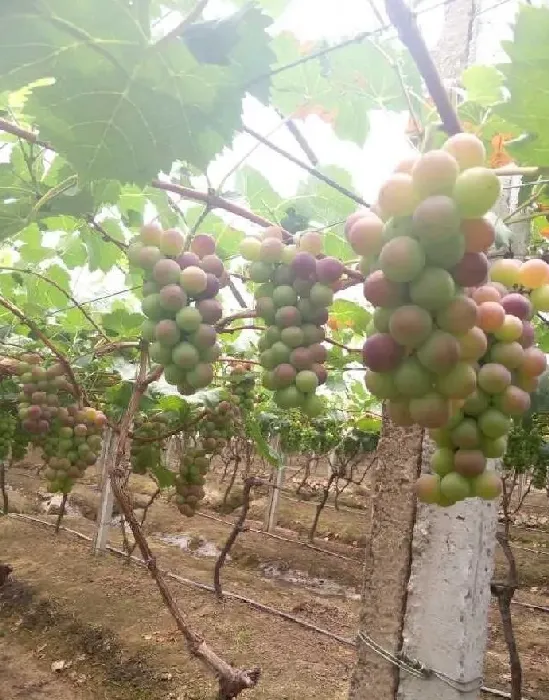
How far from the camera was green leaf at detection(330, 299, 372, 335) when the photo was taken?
2307mm

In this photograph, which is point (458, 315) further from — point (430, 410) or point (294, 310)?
point (294, 310)

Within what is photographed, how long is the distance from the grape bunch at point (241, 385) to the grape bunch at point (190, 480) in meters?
0.99

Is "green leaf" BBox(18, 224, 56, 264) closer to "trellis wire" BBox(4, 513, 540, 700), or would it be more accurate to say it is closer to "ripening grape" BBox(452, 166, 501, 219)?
"trellis wire" BBox(4, 513, 540, 700)

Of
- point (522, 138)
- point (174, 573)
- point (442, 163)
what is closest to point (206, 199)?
point (522, 138)

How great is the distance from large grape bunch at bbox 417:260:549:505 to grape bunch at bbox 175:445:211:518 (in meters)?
4.91

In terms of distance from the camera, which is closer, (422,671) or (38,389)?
(422,671)

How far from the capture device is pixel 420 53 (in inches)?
32.2

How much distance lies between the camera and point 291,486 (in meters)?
19.0

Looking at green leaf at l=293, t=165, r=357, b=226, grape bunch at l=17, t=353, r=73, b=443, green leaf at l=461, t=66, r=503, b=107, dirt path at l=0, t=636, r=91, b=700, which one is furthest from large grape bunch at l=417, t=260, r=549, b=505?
dirt path at l=0, t=636, r=91, b=700

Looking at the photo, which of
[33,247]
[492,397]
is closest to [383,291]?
[492,397]

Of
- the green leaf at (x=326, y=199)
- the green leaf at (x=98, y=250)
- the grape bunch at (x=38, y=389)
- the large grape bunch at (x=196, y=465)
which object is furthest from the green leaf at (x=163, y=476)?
the green leaf at (x=326, y=199)

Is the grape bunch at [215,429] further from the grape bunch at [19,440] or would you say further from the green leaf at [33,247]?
the green leaf at [33,247]

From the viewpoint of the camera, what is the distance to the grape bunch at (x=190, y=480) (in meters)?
5.72

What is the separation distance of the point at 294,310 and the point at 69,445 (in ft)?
11.5
